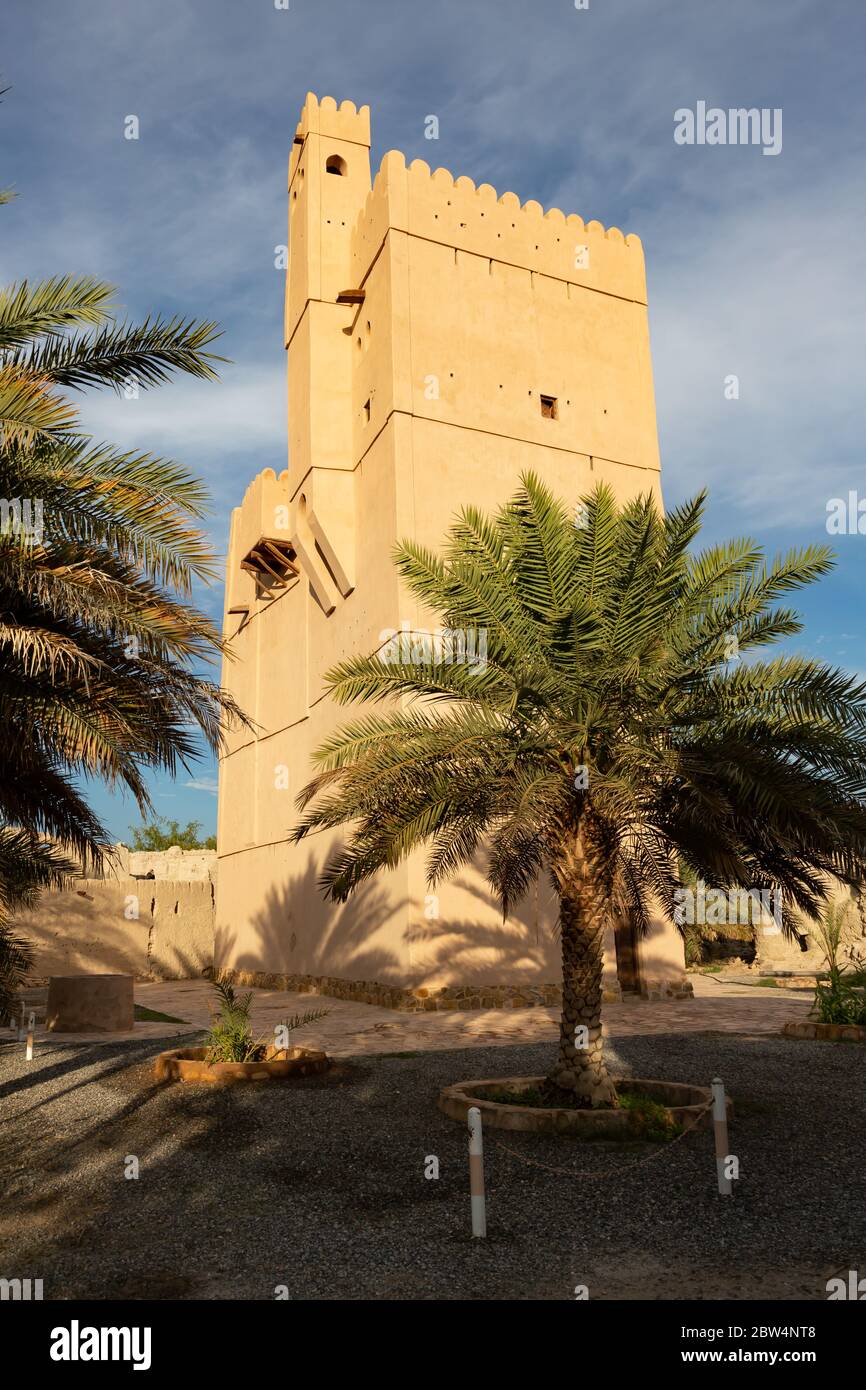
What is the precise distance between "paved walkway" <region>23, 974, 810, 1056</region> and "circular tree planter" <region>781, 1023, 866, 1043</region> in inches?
26.0

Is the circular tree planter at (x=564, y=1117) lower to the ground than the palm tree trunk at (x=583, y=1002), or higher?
lower

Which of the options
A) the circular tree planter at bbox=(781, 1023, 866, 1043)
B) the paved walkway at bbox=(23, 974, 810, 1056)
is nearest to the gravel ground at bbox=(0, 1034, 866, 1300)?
the circular tree planter at bbox=(781, 1023, 866, 1043)

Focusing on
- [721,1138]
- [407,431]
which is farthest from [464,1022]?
[407,431]

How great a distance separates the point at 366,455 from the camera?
2130cm

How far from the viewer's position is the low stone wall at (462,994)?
57.1ft

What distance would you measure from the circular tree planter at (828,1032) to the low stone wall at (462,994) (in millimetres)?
5313

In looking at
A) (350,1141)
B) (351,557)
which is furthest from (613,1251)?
(351,557)

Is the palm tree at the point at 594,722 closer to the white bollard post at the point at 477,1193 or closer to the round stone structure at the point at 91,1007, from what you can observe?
the white bollard post at the point at 477,1193

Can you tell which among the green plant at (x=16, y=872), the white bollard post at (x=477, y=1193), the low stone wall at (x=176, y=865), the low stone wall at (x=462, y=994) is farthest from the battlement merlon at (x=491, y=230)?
the low stone wall at (x=176, y=865)

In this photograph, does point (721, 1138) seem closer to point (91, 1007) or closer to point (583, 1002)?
point (583, 1002)

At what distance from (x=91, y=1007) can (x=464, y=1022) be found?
616 centimetres

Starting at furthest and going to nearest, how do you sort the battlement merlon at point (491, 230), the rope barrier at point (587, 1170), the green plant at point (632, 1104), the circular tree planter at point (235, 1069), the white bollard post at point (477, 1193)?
the battlement merlon at point (491, 230) → the circular tree planter at point (235, 1069) → the green plant at point (632, 1104) → the rope barrier at point (587, 1170) → the white bollard post at point (477, 1193)

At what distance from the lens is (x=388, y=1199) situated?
7.09 meters
